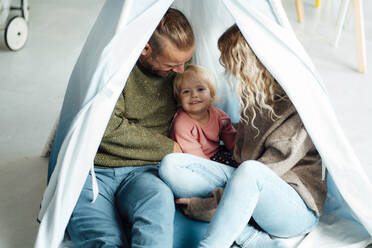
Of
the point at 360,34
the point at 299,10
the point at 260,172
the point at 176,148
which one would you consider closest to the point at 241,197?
the point at 260,172

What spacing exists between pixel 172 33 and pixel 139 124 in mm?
356

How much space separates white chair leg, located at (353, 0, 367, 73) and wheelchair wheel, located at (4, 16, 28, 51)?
6.75 feet

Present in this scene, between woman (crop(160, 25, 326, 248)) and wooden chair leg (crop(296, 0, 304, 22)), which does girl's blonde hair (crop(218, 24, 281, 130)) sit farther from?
wooden chair leg (crop(296, 0, 304, 22))

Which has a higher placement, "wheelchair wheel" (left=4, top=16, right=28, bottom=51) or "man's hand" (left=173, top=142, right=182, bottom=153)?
"wheelchair wheel" (left=4, top=16, right=28, bottom=51)

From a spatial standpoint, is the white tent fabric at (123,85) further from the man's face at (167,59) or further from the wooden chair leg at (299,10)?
the wooden chair leg at (299,10)

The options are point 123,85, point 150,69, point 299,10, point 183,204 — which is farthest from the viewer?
point 299,10

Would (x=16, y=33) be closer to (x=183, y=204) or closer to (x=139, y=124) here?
(x=139, y=124)

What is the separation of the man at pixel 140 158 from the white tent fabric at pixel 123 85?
0.12m

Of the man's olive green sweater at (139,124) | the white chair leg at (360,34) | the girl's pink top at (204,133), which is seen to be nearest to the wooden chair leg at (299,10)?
the white chair leg at (360,34)

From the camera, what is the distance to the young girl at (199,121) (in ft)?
6.29

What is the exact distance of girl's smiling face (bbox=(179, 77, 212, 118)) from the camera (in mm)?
1911

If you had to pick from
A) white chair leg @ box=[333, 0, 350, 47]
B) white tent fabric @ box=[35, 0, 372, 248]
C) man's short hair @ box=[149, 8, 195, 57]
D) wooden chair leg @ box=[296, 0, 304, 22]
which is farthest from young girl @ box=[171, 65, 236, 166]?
wooden chair leg @ box=[296, 0, 304, 22]

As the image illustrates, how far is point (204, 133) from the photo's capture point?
6.43 feet

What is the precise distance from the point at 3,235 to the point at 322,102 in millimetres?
1132
